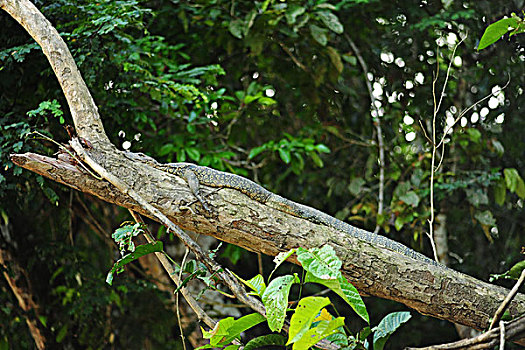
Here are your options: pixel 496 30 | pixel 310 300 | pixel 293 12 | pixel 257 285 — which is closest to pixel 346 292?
pixel 310 300

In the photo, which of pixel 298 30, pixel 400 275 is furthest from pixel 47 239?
pixel 400 275

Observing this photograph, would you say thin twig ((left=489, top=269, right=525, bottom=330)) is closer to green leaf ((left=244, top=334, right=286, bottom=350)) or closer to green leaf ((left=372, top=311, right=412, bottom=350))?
green leaf ((left=372, top=311, right=412, bottom=350))

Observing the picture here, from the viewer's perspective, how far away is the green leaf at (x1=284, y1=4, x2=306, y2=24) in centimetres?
331

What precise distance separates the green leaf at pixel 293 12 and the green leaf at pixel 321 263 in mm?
2201

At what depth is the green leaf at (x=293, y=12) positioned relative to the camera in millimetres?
3314

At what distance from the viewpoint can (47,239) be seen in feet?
13.0

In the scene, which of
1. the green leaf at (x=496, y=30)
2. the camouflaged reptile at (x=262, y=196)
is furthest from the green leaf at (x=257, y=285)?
the green leaf at (x=496, y=30)

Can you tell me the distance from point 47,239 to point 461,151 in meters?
3.04

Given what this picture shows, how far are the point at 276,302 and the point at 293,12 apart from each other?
238 centimetres

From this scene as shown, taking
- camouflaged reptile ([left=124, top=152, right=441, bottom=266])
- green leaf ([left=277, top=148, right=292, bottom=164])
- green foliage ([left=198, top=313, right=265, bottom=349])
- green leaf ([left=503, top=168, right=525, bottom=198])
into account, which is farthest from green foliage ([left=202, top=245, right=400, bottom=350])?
green leaf ([left=503, top=168, right=525, bottom=198])

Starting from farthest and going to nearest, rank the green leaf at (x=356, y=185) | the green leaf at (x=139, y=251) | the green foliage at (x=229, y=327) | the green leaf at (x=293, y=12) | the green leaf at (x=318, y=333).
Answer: the green leaf at (x=356, y=185) → the green leaf at (x=293, y=12) → the green leaf at (x=139, y=251) → the green foliage at (x=229, y=327) → the green leaf at (x=318, y=333)

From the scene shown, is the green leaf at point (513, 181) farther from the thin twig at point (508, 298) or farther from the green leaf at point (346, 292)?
the green leaf at point (346, 292)

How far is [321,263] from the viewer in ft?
4.36

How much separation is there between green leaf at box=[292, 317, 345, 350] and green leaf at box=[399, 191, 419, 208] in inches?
88.2
